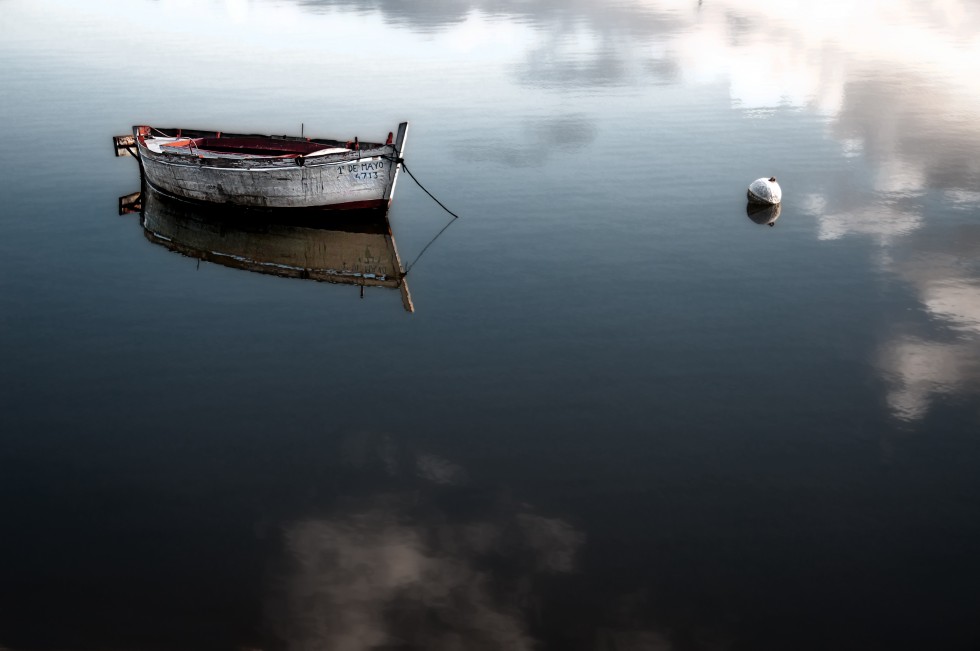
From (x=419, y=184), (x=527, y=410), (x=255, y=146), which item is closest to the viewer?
(x=527, y=410)

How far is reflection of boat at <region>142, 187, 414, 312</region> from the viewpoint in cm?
2938

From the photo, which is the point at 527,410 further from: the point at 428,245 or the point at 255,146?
the point at 255,146

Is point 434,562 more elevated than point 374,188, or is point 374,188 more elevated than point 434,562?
point 374,188

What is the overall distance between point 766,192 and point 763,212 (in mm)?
727

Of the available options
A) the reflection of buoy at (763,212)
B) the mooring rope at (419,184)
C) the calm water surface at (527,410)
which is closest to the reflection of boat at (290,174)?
the mooring rope at (419,184)

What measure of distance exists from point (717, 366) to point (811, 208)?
47.8 ft

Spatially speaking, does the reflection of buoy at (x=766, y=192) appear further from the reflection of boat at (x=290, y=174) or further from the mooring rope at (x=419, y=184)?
the reflection of boat at (x=290, y=174)

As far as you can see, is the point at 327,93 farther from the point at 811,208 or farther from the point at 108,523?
the point at 108,523

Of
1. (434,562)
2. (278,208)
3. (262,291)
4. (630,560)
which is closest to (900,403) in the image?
(630,560)

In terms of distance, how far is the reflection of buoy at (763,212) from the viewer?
32.1m

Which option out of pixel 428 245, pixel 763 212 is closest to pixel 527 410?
pixel 428 245

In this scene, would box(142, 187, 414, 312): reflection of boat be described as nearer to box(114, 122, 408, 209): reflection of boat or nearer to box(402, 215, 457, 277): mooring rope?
box(402, 215, 457, 277): mooring rope

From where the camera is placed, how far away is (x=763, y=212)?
3281 cm

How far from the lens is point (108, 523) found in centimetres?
1634
